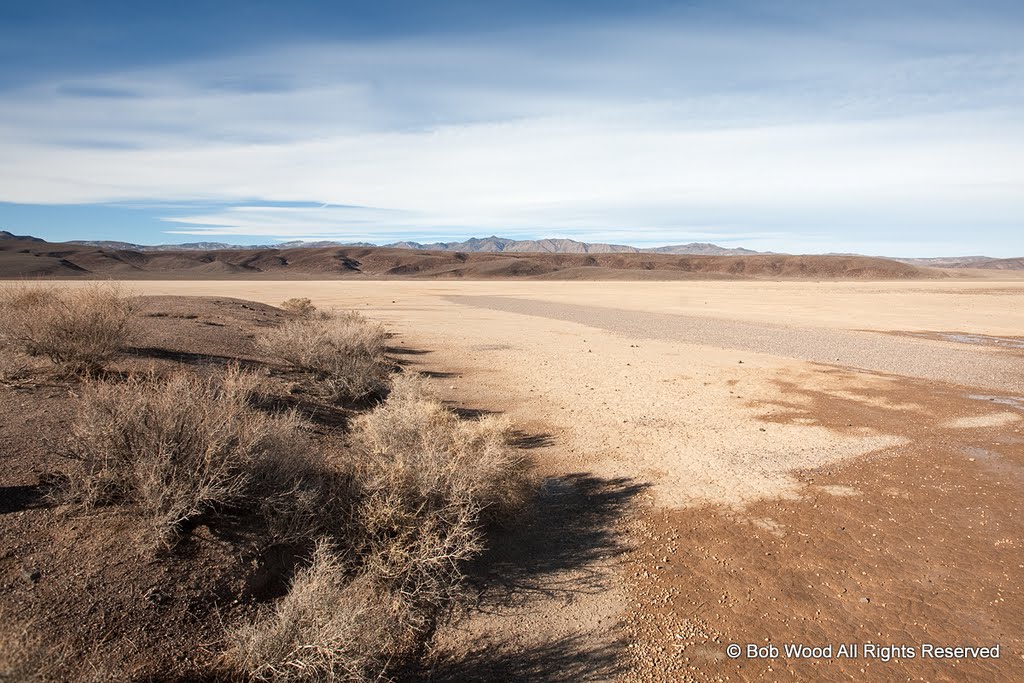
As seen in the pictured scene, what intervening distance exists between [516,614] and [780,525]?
10.4ft

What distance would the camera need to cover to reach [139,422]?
499 centimetres

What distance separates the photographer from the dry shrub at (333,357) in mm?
10234

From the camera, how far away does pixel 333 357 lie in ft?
36.8

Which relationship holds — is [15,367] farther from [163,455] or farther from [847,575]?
[847,575]

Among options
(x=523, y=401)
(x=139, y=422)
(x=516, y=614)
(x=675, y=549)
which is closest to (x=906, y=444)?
(x=675, y=549)

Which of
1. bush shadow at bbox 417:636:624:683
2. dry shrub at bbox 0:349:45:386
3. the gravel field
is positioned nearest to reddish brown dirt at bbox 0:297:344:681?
bush shadow at bbox 417:636:624:683

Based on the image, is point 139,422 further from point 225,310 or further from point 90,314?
point 225,310

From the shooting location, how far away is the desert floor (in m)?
4.64

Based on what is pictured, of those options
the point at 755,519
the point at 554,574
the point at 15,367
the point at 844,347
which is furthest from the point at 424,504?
the point at 844,347

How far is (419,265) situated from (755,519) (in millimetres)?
128962

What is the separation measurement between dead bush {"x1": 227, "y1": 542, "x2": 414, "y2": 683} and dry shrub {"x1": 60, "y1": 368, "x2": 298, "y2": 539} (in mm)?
1085

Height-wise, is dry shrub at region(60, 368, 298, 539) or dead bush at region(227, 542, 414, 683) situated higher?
dry shrub at region(60, 368, 298, 539)

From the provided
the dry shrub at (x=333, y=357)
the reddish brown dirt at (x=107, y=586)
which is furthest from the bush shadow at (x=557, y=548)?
the dry shrub at (x=333, y=357)

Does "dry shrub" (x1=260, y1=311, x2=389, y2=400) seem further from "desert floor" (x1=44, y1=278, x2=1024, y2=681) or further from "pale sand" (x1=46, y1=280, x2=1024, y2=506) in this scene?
"pale sand" (x1=46, y1=280, x2=1024, y2=506)
